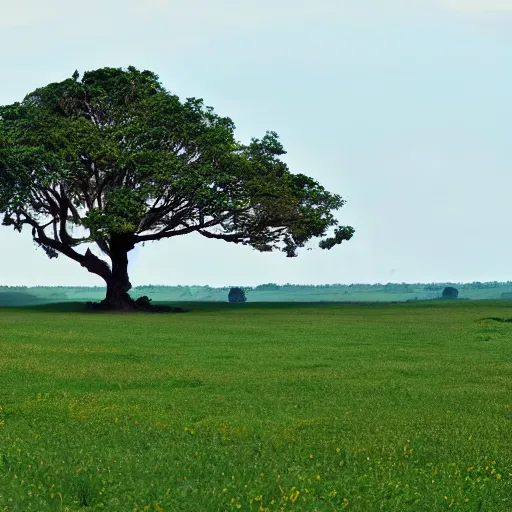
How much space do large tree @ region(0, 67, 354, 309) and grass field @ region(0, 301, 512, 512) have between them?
2538 centimetres

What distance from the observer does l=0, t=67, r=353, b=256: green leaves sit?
59.9 m

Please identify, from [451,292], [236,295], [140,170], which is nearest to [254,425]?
[140,170]

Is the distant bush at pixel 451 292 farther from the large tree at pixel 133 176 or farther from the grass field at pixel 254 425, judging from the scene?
the grass field at pixel 254 425

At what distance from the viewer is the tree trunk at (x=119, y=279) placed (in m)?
66.3

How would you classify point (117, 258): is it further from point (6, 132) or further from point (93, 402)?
point (93, 402)

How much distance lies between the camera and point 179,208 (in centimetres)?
6581

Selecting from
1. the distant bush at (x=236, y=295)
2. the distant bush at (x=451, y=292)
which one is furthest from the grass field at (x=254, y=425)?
the distant bush at (x=451, y=292)

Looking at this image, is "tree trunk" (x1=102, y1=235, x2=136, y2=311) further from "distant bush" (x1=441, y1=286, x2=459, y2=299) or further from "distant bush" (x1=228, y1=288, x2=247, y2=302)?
"distant bush" (x1=441, y1=286, x2=459, y2=299)

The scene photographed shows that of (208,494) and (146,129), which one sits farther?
(146,129)

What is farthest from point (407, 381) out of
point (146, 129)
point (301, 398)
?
point (146, 129)

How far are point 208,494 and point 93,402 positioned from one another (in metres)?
8.91

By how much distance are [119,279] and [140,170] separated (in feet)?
34.1

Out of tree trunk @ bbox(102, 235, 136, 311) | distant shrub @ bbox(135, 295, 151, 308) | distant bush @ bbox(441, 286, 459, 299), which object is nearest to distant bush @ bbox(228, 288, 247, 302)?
distant bush @ bbox(441, 286, 459, 299)

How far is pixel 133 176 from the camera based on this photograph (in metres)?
63.8
